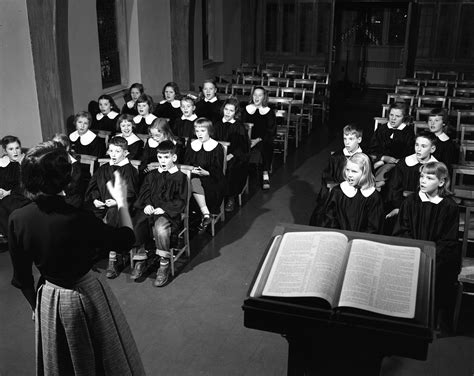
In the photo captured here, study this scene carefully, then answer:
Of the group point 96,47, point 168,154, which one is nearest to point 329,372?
point 168,154

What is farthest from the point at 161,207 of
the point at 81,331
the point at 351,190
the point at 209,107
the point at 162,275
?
the point at 209,107

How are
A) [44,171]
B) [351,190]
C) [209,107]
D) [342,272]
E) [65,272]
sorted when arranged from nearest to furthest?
[342,272], [44,171], [65,272], [351,190], [209,107]

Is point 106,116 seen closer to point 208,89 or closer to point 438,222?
point 208,89

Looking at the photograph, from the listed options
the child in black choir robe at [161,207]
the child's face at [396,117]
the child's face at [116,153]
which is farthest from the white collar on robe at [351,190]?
the child's face at [396,117]

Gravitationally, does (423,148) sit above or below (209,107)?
above

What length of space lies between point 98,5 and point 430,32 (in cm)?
927

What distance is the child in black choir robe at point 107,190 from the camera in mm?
5664

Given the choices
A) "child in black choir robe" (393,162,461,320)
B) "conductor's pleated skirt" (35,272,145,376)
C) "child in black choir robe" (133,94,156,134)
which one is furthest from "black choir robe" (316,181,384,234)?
"child in black choir robe" (133,94,156,134)

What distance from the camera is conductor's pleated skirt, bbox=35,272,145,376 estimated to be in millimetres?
2709

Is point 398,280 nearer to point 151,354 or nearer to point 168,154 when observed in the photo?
point 151,354

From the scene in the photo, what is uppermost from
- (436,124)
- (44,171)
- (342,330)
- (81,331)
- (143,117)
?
(44,171)

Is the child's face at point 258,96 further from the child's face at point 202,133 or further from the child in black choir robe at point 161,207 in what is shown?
the child in black choir robe at point 161,207

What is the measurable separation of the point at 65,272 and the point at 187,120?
222 inches

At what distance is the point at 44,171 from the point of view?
2457 mm
